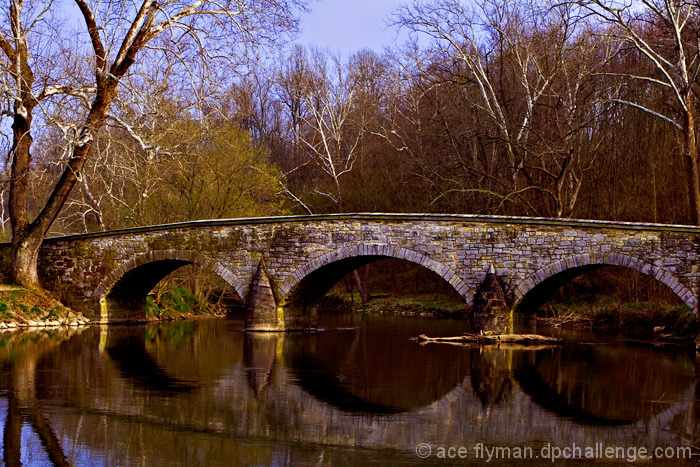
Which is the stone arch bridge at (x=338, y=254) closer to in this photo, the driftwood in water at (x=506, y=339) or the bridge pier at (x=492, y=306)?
the bridge pier at (x=492, y=306)

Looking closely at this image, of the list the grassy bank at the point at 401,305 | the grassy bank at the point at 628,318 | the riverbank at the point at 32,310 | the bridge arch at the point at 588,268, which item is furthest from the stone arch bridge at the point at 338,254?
the grassy bank at the point at 401,305

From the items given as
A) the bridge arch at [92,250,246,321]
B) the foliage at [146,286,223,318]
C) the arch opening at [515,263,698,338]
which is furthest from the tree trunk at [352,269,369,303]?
the bridge arch at [92,250,246,321]

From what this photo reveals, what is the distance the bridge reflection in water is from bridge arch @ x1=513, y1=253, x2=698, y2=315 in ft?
4.02

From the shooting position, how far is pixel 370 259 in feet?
64.3

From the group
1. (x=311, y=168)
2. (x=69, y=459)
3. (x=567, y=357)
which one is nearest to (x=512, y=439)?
(x=69, y=459)

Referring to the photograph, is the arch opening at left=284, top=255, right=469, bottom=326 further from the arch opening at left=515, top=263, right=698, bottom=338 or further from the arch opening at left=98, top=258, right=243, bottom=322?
the arch opening at left=98, top=258, right=243, bottom=322

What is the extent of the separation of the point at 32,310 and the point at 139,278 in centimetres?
282

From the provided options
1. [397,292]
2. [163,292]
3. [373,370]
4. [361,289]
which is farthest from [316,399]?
[397,292]

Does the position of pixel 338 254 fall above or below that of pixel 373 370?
above

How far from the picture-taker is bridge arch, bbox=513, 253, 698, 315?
16391 millimetres

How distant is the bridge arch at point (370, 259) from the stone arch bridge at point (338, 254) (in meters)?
0.02

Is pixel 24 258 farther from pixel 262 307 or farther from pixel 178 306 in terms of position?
pixel 262 307

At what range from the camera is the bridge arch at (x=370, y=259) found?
1806cm

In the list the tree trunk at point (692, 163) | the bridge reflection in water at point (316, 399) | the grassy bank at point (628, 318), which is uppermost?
the tree trunk at point (692, 163)
